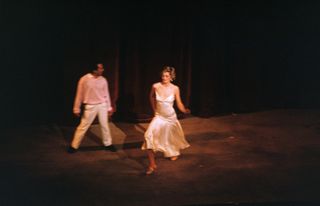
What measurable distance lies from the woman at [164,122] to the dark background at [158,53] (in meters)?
2.82

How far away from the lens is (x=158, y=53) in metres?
12.9

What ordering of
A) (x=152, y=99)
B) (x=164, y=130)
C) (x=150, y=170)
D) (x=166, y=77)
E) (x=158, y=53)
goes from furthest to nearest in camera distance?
(x=158, y=53)
(x=152, y=99)
(x=164, y=130)
(x=166, y=77)
(x=150, y=170)

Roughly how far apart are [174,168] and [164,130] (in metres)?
0.69

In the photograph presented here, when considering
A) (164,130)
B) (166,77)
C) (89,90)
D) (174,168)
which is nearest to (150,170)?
(174,168)

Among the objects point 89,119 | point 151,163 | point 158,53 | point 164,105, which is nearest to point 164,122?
point 164,105

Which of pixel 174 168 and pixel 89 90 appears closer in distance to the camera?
pixel 174 168

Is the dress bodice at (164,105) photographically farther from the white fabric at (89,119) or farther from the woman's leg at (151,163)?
the white fabric at (89,119)

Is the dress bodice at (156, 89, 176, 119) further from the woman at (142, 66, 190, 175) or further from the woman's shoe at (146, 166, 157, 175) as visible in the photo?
the woman's shoe at (146, 166, 157, 175)

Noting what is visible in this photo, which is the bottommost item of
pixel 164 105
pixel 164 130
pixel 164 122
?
pixel 164 130

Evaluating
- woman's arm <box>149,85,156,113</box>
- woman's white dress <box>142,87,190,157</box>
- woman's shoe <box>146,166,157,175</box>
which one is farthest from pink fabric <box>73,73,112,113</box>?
woman's shoe <box>146,166,157,175</box>

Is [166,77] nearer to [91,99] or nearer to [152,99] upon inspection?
[152,99]

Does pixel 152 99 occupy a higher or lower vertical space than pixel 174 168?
higher

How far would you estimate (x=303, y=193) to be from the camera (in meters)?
8.75

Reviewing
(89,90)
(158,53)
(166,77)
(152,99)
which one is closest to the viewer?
(166,77)
